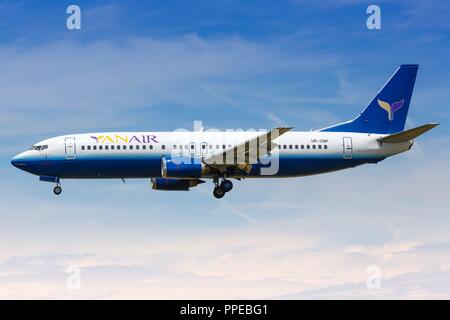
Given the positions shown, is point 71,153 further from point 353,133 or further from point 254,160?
point 353,133

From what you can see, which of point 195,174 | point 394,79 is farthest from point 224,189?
point 394,79

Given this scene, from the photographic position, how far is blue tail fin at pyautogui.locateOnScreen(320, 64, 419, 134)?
208 ft

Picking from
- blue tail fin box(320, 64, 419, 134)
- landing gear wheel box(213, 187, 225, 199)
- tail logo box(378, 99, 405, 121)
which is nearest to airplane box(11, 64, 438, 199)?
landing gear wheel box(213, 187, 225, 199)

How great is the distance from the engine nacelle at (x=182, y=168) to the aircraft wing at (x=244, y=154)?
28.7 inches

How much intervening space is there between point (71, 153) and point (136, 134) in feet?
16.6

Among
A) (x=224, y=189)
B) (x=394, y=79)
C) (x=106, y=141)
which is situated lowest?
(x=224, y=189)

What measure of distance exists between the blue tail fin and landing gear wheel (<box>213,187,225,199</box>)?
1079cm

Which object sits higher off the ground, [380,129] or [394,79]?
[394,79]

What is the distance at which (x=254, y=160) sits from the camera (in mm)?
56969

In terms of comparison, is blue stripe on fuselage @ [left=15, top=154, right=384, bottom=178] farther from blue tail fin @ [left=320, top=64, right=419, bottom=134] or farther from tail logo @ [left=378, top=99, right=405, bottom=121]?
tail logo @ [left=378, top=99, right=405, bottom=121]

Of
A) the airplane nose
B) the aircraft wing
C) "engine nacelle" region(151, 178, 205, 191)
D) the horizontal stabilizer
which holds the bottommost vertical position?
"engine nacelle" region(151, 178, 205, 191)

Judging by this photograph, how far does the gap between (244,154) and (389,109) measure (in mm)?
15073

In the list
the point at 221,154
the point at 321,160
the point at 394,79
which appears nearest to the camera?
the point at 221,154

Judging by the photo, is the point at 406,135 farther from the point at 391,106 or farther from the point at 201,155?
the point at 201,155
